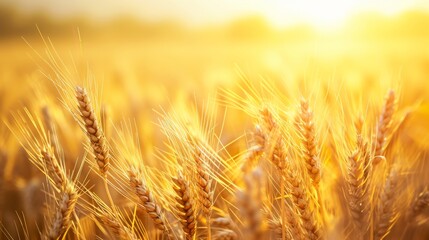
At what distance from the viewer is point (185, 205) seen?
3.89 ft

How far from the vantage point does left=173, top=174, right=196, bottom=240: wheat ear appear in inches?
46.8

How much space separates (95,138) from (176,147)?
0.91 feet

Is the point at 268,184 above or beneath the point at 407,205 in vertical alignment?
above

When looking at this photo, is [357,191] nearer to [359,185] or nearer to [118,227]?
[359,185]

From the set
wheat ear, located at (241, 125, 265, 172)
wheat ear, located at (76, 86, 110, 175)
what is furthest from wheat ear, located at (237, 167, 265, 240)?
wheat ear, located at (76, 86, 110, 175)

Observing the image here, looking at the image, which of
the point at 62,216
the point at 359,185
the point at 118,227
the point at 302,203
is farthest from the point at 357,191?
the point at 62,216

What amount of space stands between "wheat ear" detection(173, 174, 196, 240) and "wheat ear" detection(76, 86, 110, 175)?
259 millimetres

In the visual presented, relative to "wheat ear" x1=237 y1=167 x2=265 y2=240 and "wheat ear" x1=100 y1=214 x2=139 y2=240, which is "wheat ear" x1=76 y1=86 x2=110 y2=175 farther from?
"wheat ear" x1=237 y1=167 x2=265 y2=240

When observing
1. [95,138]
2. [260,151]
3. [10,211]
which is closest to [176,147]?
[95,138]

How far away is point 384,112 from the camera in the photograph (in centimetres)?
136

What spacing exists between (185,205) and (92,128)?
0.37 m

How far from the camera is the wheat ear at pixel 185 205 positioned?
1.19 meters

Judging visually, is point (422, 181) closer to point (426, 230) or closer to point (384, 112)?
point (426, 230)

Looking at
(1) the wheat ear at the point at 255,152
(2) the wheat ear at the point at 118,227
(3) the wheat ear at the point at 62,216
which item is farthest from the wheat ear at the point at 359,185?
(3) the wheat ear at the point at 62,216
